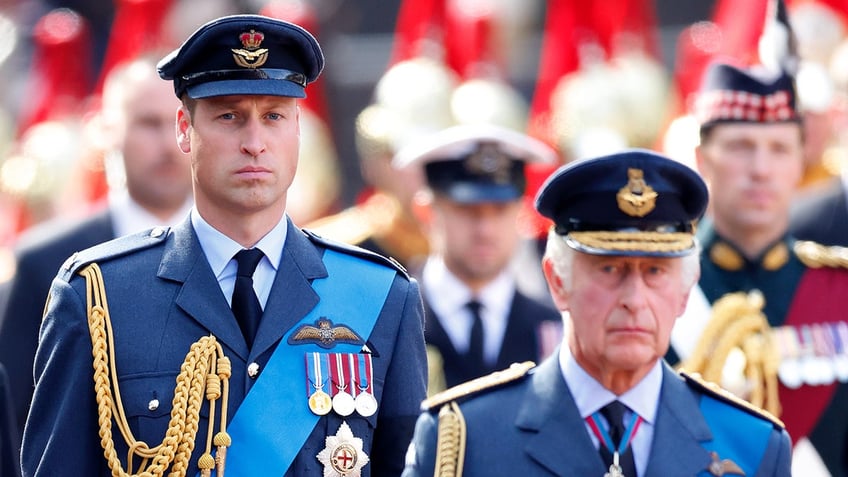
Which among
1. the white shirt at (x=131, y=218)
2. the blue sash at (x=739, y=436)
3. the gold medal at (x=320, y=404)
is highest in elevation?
the white shirt at (x=131, y=218)

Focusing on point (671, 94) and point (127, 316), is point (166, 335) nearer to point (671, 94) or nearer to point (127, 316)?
point (127, 316)

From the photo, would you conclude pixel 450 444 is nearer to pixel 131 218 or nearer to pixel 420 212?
pixel 131 218

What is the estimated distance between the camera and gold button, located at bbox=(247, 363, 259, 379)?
5.41 m

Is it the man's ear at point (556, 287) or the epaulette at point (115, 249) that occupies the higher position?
the epaulette at point (115, 249)

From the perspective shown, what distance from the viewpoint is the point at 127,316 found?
5406 millimetres

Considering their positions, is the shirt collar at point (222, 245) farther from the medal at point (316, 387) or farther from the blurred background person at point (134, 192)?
the blurred background person at point (134, 192)

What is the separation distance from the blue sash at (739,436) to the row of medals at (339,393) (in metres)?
0.82

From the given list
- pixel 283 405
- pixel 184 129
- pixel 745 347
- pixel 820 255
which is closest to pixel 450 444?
pixel 283 405

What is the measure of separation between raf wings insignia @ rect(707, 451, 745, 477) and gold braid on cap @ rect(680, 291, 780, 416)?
1.95m

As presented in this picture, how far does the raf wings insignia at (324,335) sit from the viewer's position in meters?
5.49

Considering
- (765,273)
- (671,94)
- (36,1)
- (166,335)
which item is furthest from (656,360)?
(36,1)

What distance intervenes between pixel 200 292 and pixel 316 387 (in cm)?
37

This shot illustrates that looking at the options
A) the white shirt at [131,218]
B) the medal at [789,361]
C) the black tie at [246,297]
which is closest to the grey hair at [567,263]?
the black tie at [246,297]

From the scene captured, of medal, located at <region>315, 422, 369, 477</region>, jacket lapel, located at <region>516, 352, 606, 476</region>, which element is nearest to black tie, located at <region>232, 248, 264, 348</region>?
medal, located at <region>315, 422, 369, 477</region>
